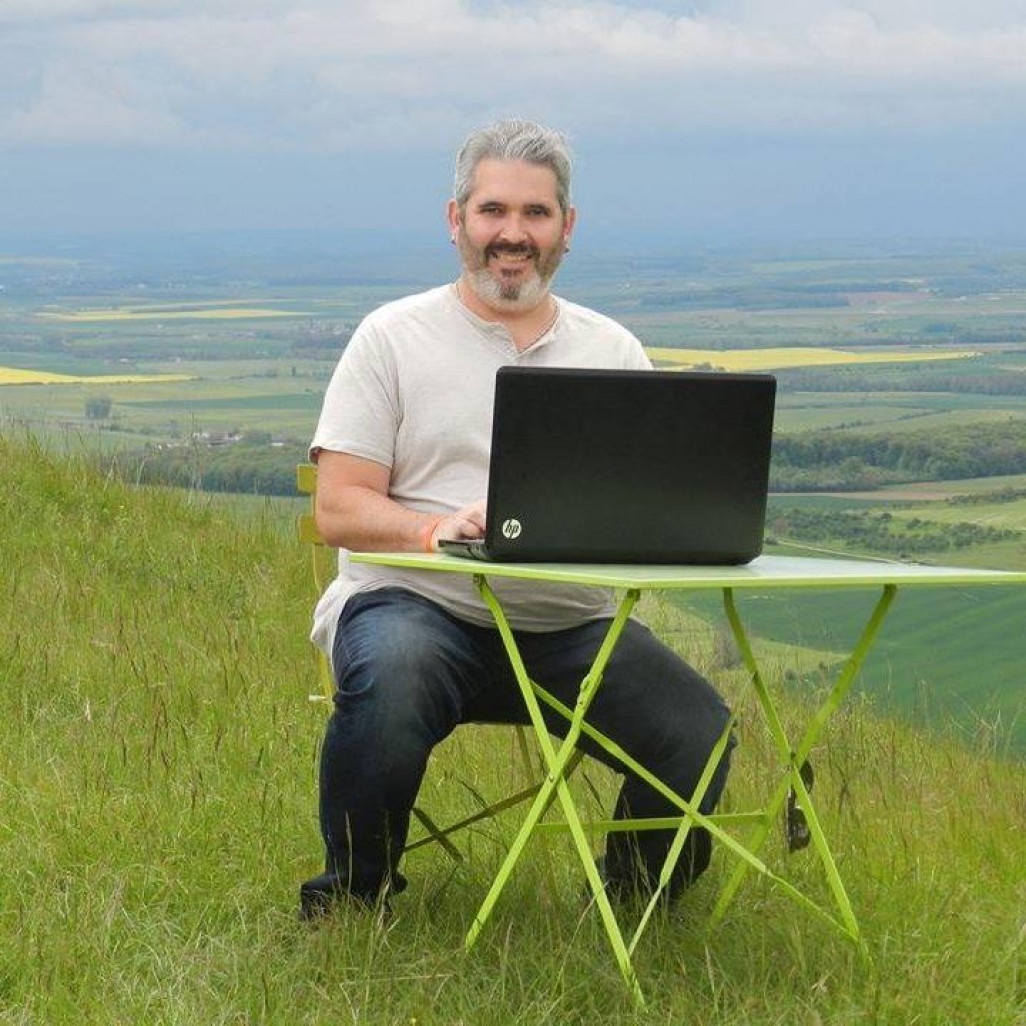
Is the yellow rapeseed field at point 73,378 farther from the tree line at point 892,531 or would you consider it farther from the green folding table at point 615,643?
the green folding table at point 615,643

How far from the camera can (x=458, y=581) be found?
3719 mm

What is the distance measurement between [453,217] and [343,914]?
1.44 m

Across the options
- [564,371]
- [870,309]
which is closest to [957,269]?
[870,309]

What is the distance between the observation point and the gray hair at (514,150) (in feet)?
12.6

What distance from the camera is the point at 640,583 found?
286cm

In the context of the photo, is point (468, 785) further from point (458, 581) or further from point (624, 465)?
point (624, 465)

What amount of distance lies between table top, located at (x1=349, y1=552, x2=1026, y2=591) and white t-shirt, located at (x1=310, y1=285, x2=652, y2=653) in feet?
1.11

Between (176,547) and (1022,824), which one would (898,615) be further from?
(1022,824)

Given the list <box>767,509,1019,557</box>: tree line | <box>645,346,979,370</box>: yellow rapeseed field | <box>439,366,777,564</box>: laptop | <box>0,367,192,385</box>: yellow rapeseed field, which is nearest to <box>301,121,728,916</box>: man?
<box>439,366,777,564</box>: laptop

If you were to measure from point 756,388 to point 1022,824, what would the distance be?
197cm

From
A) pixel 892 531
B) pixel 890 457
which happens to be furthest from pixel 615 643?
pixel 890 457

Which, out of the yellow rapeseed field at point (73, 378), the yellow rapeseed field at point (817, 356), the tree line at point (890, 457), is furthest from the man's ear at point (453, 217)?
the yellow rapeseed field at point (817, 356)

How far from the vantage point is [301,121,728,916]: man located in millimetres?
3469

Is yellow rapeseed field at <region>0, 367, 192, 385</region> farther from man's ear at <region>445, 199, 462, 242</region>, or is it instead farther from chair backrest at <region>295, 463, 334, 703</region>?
man's ear at <region>445, 199, 462, 242</region>
